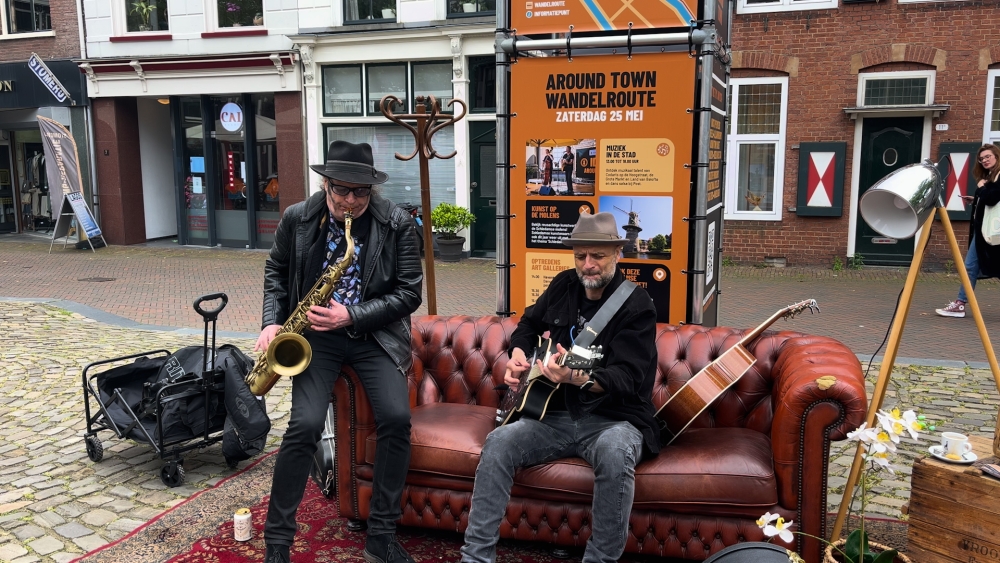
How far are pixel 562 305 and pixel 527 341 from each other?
0.28 m

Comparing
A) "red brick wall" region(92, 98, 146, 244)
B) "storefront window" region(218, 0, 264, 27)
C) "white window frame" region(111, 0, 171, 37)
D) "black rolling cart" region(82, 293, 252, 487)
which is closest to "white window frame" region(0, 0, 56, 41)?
"white window frame" region(111, 0, 171, 37)

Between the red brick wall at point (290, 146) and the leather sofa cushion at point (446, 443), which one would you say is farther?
the red brick wall at point (290, 146)

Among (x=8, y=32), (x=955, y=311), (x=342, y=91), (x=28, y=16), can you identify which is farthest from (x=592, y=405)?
(x=8, y=32)

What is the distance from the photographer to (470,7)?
14.2 meters

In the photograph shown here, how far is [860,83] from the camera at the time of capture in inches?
497

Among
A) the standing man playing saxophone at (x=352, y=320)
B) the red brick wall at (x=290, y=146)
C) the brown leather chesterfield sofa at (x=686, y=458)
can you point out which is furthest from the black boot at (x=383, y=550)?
the red brick wall at (x=290, y=146)

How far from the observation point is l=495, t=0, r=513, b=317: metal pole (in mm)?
5098

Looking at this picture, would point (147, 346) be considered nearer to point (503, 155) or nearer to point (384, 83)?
point (503, 155)

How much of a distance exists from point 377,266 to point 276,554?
1.44 meters

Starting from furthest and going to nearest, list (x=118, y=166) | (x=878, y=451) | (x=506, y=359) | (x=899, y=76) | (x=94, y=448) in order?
(x=118, y=166) < (x=899, y=76) < (x=94, y=448) < (x=506, y=359) < (x=878, y=451)

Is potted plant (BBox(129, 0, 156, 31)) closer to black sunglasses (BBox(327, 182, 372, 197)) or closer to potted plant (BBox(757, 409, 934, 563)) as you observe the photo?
black sunglasses (BBox(327, 182, 372, 197))

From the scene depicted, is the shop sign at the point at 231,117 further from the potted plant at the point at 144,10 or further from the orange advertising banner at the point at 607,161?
the orange advertising banner at the point at 607,161

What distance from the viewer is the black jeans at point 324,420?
12.2 ft

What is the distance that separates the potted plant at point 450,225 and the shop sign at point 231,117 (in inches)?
194
